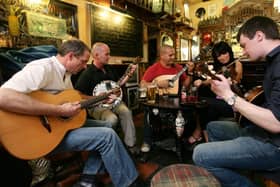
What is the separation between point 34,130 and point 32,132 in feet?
0.06

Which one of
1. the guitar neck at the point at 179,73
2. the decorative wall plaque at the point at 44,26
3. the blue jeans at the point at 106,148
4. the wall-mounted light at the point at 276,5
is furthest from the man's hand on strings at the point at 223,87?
the wall-mounted light at the point at 276,5

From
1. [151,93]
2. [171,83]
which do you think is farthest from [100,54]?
[171,83]

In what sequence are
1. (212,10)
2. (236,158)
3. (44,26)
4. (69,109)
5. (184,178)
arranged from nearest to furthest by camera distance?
(184,178) < (236,158) < (69,109) < (44,26) < (212,10)

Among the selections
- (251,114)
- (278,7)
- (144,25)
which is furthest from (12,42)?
(278,7)

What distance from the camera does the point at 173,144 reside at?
207 centimetres

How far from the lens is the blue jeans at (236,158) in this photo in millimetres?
916

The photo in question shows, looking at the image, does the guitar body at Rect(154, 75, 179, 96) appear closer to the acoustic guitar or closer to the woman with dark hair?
the woman with dark hair

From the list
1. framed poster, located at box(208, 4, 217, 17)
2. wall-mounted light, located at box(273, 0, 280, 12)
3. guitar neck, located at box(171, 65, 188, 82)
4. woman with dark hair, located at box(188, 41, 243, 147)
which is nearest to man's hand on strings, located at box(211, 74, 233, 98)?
guitar neck, located at box(171, 65, 188, 82)

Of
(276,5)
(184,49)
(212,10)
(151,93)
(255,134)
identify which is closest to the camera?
(255,134)

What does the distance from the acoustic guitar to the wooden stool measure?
2.30 feet

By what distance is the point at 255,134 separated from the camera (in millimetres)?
1066

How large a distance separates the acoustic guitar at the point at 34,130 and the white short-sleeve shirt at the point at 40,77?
62 millimetres

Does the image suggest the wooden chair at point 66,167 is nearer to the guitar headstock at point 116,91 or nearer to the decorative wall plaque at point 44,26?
the guitar headstock at point 116,91

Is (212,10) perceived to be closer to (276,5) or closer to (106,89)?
(276,5)
